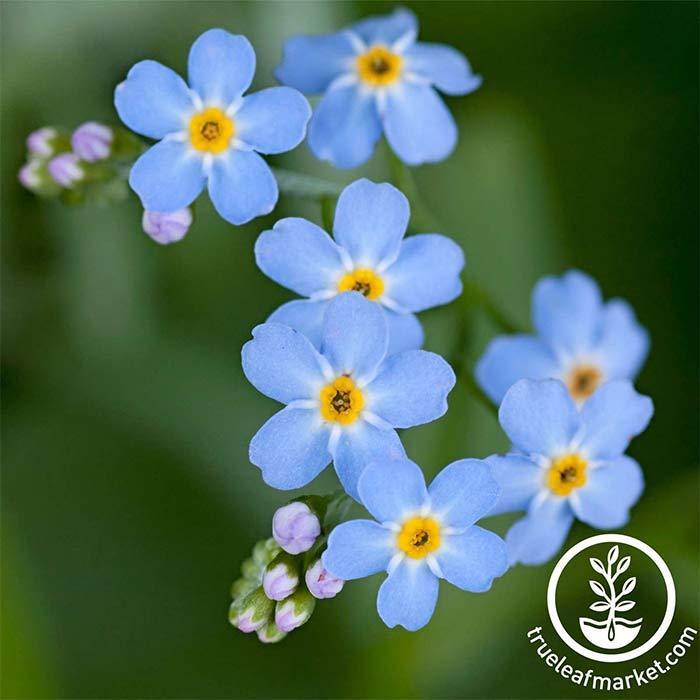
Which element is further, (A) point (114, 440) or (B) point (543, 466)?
(A) point (114, 440)

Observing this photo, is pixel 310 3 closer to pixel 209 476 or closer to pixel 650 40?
pixel 650 40

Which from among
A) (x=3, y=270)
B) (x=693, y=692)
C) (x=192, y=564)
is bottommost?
(x=693, y=692)

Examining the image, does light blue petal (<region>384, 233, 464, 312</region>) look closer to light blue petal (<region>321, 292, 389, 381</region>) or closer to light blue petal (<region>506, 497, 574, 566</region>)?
light blue petal (<region>321, 292, 389, 381</region>)

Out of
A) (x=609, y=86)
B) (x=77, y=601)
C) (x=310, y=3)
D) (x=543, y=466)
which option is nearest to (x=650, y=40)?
(x=609, y=86)

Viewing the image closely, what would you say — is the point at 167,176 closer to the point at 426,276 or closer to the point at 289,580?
the point at 426,276

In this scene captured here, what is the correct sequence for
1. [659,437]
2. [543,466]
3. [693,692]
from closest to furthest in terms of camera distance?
1. [543,466]
2. [693,692]
3. [659,437]

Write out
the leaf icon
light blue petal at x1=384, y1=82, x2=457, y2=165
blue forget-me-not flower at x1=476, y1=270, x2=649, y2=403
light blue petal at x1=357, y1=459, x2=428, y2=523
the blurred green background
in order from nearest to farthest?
1. light blue petal at x1=357, y1=459, x2=428, y2=523
2. light blue petal at x1=384, y1=82, x2=457, y2=165
3. the leaf icon
4. blue forget-me-not flower at x1=476, y1=270, x2=649, y2=403
5. the blurred green background

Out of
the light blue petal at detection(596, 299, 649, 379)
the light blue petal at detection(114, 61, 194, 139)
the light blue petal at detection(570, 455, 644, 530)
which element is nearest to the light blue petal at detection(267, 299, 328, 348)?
the light blue petal at detection(114, 61, 194, 139)
